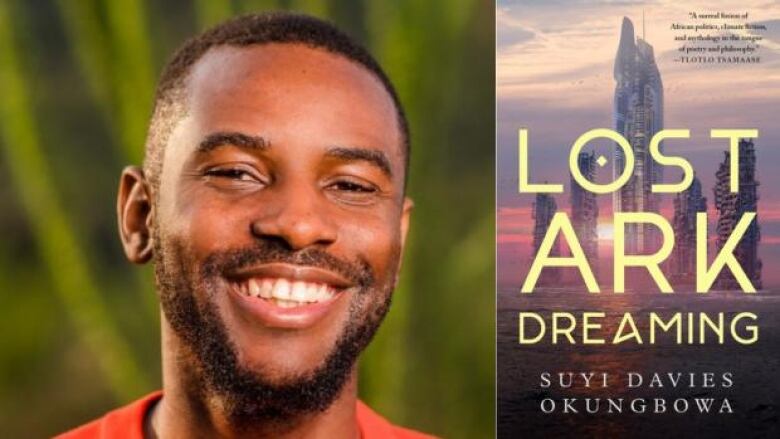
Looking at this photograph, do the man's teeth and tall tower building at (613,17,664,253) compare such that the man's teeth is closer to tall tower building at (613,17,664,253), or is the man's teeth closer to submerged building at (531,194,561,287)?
submerged building at (531,194,561,287)

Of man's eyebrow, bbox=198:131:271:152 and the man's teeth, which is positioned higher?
man's eyebrow, bbox=198:131:271:152

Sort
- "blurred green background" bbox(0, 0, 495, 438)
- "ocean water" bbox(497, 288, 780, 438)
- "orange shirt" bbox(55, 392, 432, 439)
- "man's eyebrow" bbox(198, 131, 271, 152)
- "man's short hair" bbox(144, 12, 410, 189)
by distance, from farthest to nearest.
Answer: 1. "ocean water" bbox(497, 288, 780, 438)
2. "blurred green background" bbox(0, 0, 495, 438)
3. "orange shirt" bbox(55, 392, 432, 439)
4. "man's short hair" bbox(144, 12, 410, 189)
5. "man's eyebrow" bbox(198, 131, 271, 152)

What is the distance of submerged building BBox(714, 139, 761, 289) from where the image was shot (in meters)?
2.60

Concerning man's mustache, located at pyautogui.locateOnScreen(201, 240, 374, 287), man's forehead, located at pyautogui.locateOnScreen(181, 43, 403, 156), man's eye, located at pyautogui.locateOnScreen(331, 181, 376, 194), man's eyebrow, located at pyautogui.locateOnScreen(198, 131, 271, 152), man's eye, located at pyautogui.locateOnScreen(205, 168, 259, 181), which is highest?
man's forehead, located at pyautogui.locateOnScreen(181, 43, 403, 156)

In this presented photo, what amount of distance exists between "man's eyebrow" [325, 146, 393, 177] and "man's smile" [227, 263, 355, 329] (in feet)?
0.77

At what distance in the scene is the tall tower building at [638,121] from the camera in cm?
258

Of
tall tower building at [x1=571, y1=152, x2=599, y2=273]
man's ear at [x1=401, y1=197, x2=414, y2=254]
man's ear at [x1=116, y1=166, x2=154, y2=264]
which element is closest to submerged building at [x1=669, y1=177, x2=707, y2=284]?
tall tower building at [x1=571, y1=152, x2=599, y2=273]

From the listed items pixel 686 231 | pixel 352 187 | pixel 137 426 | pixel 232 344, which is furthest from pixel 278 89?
pixel 686 231

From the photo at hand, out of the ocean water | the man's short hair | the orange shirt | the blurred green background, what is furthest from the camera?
the ocean water

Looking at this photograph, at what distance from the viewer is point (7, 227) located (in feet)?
8.23

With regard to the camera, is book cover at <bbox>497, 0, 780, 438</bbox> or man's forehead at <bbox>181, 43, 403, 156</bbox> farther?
book cover at <bbox>497, 0, 780, 438</bbox>

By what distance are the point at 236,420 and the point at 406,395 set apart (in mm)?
572

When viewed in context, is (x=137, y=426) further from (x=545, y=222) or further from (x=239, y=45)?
(x=545, y=222)

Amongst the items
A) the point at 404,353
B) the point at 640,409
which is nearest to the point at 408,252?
the point at 404,353
